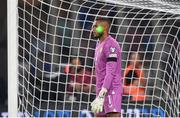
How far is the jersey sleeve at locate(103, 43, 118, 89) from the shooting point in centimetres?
470

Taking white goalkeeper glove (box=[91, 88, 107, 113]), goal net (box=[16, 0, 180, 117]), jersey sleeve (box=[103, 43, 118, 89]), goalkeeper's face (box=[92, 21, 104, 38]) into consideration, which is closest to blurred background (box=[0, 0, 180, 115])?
goal net (box=[16, 0, 180, 117])

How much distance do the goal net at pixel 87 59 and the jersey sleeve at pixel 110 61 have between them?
1.47m

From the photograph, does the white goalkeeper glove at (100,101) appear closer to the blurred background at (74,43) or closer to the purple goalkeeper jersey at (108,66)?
the purple goalkeeper jersey at (108,66)

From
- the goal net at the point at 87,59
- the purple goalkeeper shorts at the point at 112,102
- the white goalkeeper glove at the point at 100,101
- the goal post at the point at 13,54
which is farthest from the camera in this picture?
the goal net at the point at 87,59

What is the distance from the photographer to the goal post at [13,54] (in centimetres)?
516

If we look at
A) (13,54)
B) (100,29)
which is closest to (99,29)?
(100,29)

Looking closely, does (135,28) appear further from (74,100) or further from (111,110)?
(111,110)

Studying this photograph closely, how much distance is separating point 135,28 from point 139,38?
170 mm

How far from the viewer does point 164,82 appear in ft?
23.4

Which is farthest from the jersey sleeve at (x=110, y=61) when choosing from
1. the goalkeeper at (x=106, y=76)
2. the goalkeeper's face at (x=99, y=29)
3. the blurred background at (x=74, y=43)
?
the blurred background at (x=74, y=43)

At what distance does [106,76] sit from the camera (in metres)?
4.71

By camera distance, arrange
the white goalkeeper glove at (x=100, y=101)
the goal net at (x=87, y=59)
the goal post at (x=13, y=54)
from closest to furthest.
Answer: the white goalkeeper glove at (x=100, y=101) → the goal post at (x=13, y=54) → the goal net at (x=87, y=59)

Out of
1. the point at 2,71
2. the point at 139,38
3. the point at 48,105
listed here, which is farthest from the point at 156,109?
the point at 2,71

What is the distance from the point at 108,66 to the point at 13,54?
0.93 meters
